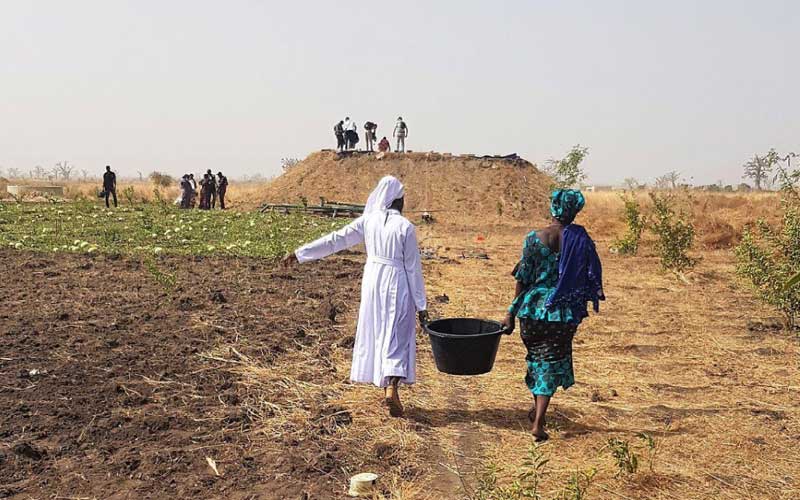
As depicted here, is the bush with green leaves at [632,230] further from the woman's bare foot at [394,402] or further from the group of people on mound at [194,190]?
the group of people on mound at [194,190]

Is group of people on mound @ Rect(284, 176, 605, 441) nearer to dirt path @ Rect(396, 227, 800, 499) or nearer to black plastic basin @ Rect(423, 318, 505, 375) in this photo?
black plastic basin @ Rect(423, 318, 505, 375)

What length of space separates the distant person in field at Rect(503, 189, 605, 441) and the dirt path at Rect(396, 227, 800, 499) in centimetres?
44

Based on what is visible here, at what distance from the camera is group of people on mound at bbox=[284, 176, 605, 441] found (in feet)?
14.2

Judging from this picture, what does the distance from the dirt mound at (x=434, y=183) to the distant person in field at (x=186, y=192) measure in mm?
5327

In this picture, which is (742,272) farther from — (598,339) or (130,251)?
(130,251)

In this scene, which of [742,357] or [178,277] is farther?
[178,277]

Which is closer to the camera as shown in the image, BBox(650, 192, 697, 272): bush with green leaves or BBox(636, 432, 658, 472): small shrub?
BBox(636, 432, 658, 472): small shrub

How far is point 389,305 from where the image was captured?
4.74 meters

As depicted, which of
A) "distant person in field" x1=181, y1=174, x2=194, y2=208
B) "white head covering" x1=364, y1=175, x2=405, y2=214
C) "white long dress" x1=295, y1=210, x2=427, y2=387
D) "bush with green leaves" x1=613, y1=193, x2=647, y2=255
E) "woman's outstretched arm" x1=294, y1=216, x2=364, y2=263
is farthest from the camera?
"distant person in field" x1=181, y1=174, x2=194, y2=208

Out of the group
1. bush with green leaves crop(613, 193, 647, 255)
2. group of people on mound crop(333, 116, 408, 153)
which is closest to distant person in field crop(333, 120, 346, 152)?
group of people on mound crop(333, 116, 408, 153)

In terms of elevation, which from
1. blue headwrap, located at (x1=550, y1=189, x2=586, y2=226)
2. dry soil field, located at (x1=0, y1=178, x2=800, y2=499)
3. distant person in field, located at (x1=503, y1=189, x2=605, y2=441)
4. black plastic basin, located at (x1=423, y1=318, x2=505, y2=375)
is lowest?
dry soil field, located at (x1=0, y1=178, x2=800, y2=499)

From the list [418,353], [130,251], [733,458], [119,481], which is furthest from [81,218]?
[733,458]

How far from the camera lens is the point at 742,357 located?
21.2 feet

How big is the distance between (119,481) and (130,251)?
30.0 ft
